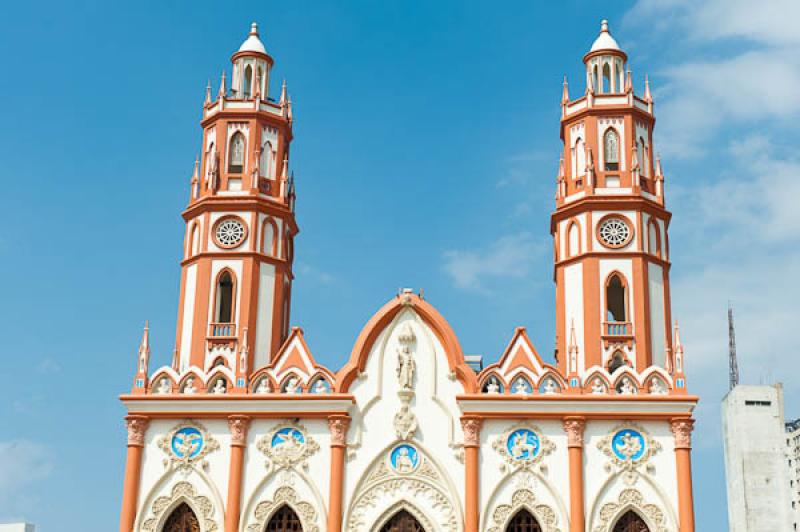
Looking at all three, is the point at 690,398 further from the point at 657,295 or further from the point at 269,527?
the point at 269,527

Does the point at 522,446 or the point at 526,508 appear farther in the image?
the point at 522,446

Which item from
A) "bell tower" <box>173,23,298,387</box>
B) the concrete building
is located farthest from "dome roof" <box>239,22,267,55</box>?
the concrete building

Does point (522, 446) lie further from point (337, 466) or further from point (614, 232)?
point (614, 232)

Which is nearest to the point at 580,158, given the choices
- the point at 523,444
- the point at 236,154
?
the point at 523,444

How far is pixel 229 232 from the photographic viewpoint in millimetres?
38688

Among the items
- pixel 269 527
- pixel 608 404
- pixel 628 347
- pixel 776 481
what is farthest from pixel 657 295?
pixel 776 481

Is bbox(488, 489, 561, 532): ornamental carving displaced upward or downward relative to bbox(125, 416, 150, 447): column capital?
downward

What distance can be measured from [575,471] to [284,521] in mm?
9098

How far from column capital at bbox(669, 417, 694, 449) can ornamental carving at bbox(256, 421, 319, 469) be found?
11134mm

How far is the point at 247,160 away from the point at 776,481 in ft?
231

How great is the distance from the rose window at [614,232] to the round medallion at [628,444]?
6.57 m

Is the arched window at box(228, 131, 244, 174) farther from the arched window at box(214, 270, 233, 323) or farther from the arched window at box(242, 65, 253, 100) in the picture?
the arched window at box(214, 270, 233, 323)

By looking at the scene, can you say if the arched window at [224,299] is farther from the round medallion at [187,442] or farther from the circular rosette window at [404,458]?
the circular rosette window at [404,458]

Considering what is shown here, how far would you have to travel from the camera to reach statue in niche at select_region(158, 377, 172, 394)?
36188 millimetres
